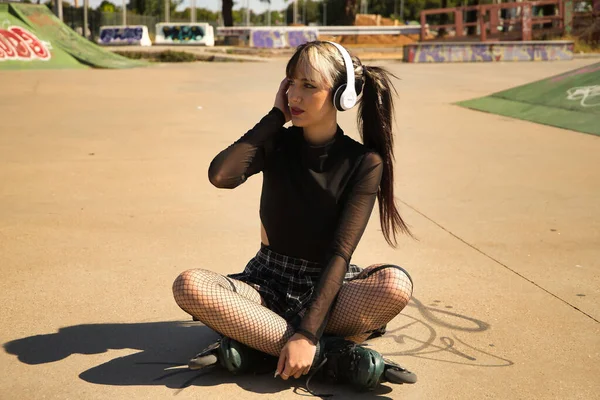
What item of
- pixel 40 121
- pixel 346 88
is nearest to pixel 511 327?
pixel 346 88

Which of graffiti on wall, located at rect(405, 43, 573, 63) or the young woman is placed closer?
the young woman

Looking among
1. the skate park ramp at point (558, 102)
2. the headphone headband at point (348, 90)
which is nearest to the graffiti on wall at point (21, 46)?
the skate park ramp at point (558, 102)

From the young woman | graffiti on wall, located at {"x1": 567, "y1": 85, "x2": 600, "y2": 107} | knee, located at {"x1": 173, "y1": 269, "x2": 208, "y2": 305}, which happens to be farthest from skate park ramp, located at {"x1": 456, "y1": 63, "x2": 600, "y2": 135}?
knee, located at {"x1": 173, "y1": 269, "x2": 208, "y2": 305}

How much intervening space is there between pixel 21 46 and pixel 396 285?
16.5m

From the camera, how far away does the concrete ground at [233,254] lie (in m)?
2.97

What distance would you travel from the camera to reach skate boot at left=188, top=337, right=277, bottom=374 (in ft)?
9.26

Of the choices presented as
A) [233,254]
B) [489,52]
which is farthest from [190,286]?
[489,52]

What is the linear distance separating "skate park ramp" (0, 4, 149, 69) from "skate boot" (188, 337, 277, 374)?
15.5 metres

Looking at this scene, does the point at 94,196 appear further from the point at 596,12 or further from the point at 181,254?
the point at 596,12

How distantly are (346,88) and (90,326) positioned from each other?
1.52 meters

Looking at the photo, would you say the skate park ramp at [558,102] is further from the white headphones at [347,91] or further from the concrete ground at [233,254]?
the white headphones at [347,91]

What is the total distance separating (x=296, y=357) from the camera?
2652 millimetres

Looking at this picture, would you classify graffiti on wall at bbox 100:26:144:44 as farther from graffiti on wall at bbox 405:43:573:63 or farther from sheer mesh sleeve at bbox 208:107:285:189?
sheer mesh sleeve at bbox 208:107:285:189

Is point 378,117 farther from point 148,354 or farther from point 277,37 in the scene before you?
point 277,37
